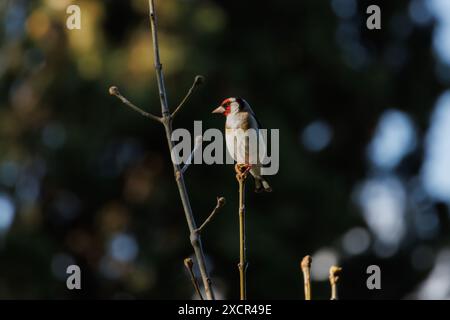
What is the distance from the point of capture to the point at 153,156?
9.86 meters

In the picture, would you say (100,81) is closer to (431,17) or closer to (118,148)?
(118,148)

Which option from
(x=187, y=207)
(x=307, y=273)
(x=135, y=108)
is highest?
(x=135, y=108)

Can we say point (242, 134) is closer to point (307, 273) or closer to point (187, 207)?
→ point (187, 207)

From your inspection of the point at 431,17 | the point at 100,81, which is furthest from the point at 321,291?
the point at 431,17

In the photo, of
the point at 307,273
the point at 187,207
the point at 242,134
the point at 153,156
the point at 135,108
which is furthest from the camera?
the point at 153,156

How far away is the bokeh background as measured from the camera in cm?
919

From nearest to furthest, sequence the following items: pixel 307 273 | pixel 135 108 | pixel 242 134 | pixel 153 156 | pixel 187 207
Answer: pixel 307 273 → pixel 187 207 → pixel 135 108 → pixel 242 134 → pixel 153 156

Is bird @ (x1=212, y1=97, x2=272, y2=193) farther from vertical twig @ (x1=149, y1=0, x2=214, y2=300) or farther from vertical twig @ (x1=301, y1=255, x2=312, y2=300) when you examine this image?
vertical twig @ (x1=301, y1=255, x2=312, y2=300)

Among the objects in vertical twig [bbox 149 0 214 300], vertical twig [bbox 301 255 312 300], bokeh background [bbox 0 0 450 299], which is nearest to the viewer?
vertical twig [bbox 301 255 312 300]

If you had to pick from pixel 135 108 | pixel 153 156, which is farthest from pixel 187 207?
pixel 153 156

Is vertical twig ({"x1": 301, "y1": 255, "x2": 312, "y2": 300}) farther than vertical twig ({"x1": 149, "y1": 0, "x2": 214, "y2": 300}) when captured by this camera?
No

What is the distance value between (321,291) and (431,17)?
504 centimetres

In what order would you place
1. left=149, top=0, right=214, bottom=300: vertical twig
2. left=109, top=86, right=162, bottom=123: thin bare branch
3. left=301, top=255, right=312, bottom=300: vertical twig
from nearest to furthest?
left=301, top=255, right=312, bottom=300: vertical twig
left=149, top=0, right=214, bottom=300: vertical twig
left=109, top=86, right=162, bottom=123: thin bare branch

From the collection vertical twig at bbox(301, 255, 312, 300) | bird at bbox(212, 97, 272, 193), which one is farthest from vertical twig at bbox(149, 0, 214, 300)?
bird at bbox(212, 97, 272, 193)
